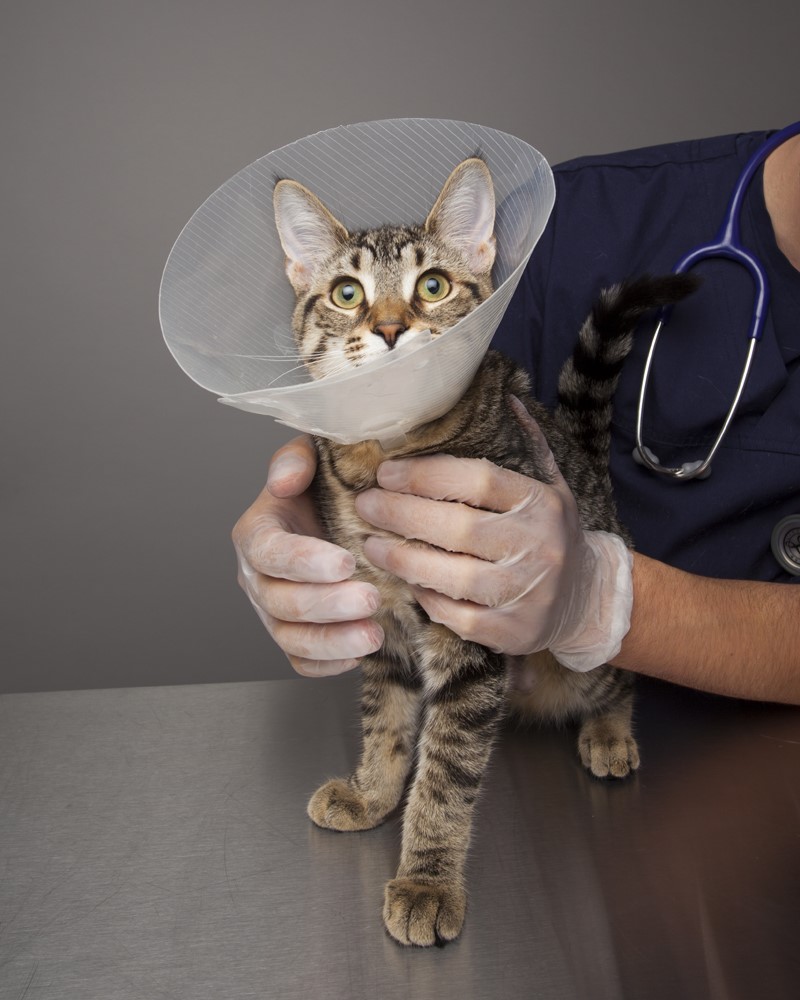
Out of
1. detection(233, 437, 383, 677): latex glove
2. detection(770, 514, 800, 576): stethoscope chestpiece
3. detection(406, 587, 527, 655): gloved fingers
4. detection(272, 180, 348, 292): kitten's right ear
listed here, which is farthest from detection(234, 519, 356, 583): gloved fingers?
detection(770, 514, 800, 576): stethoscope chestpiece

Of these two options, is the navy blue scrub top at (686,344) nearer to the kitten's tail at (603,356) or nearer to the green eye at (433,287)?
the kitten's tail at (603,356)

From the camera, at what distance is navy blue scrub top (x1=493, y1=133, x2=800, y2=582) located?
1.48m

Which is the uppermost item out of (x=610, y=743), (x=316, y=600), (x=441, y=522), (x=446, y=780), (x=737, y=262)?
(x=737, y=262)

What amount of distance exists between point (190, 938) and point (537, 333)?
1.15 m

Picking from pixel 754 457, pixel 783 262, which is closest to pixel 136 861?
pixel 754 457

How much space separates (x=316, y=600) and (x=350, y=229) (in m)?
0.50

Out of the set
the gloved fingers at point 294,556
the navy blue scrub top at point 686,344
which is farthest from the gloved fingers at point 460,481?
the navy blue scrub top at point 686,344

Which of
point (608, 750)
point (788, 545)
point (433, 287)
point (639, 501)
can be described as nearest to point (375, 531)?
point (433, 287)

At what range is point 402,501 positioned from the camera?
1139mm

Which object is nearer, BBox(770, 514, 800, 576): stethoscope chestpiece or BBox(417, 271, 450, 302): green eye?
BBox(417, 271, 450, 302): green eye

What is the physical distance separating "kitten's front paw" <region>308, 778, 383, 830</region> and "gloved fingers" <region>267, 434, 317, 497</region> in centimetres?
40

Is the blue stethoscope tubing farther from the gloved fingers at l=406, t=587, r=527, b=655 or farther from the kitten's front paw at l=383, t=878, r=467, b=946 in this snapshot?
the kitten's front paw at l=383, t=878, r=467, b=946

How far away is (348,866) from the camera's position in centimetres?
110

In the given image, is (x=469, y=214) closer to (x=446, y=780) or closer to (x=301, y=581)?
(x=301, y=581)
